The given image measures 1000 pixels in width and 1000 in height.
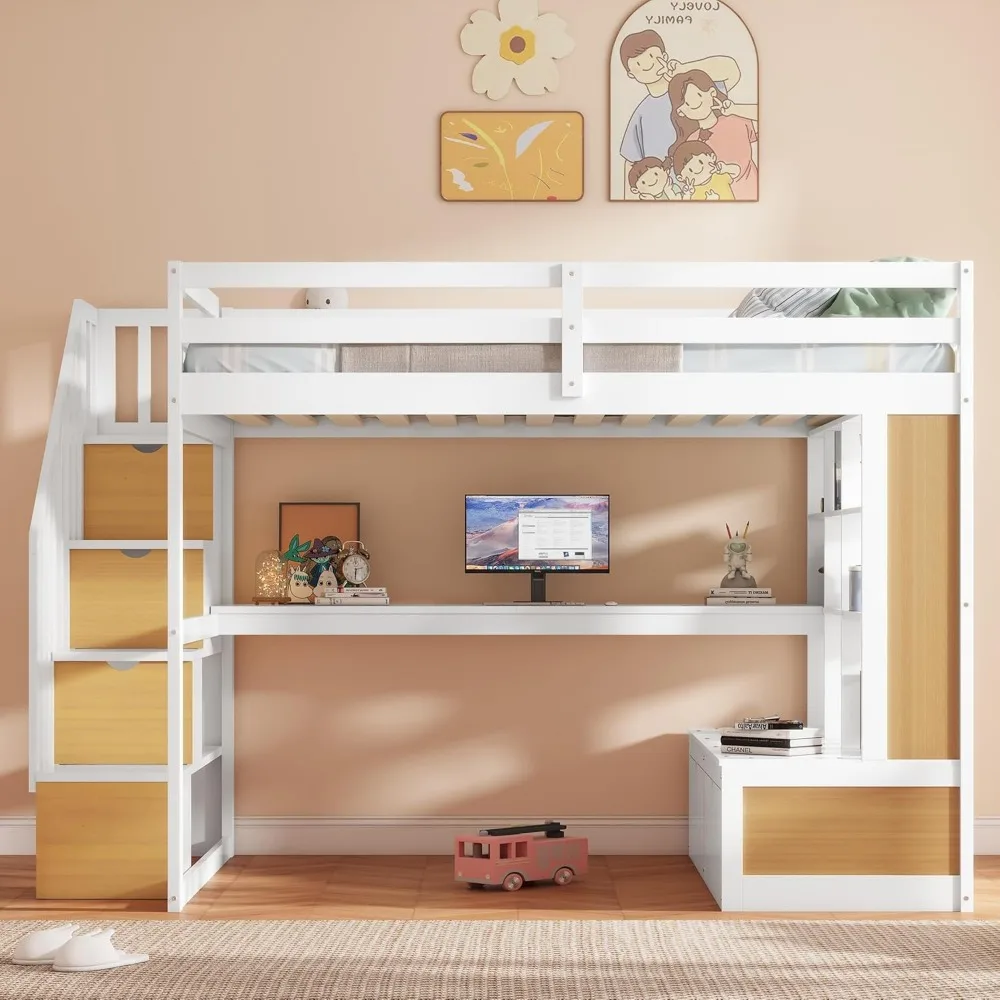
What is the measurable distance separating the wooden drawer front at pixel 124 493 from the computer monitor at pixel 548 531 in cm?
92

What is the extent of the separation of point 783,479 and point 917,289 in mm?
834

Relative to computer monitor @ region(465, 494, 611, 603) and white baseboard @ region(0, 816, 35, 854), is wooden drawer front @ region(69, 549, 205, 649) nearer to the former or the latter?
white baseboard @ region(0, 816, 35, 854)

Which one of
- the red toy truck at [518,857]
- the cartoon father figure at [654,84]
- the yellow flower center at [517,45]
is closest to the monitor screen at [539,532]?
the red toy truck at [518,857]

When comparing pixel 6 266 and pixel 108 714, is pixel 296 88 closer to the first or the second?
pixel 6 266

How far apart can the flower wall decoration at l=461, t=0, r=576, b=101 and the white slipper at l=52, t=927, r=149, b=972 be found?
9.06ft

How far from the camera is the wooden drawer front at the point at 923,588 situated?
2.98 metres

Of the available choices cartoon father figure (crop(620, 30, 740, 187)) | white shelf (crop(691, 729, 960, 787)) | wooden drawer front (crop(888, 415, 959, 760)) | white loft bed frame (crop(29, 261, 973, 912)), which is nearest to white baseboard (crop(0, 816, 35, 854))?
white loft bed frame (crop(29, 261, 973, 912))

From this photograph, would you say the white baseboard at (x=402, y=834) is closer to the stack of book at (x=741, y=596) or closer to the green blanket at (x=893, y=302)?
the stack of book at (x=741, y=596)

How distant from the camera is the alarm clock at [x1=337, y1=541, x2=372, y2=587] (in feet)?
11.7

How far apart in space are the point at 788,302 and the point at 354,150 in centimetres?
154

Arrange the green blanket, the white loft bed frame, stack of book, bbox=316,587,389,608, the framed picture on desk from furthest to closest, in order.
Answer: the framed picture on desk
stack of book, bbox=316,587,389,608
the green blanket
the white loft bed frame

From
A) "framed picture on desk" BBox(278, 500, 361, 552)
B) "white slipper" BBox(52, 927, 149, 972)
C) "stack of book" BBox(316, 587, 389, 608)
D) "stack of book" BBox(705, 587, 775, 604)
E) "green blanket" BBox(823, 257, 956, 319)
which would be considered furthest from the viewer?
"framed picture on desk" BBox(278, 500, 361, 552)

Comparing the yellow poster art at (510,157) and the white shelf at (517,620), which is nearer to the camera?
the white shelf at (517,620)

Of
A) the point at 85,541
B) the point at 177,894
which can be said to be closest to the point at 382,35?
the point at 85,541
